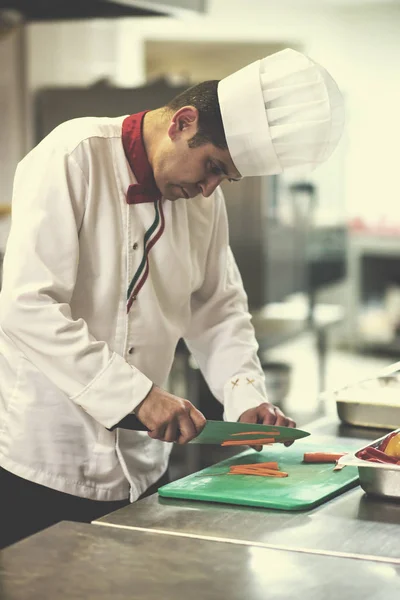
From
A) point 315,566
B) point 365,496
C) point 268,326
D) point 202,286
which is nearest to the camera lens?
point 315,566

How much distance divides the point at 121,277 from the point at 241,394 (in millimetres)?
372

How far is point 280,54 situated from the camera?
1863mm

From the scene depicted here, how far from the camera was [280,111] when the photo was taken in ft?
6.07

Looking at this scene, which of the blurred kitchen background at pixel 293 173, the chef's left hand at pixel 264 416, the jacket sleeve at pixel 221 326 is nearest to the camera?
the chef's left hand at pixel 264 416

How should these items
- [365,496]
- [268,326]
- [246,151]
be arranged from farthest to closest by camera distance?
[268,326] → [246,151] → [365,496]

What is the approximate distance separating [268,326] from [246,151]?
9.22 ft

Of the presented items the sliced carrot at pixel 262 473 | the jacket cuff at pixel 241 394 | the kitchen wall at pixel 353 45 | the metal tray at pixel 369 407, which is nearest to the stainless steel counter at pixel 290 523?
the sliced carrot at pixel 262 473

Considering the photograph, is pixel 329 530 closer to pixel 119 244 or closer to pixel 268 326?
pixel 119 244

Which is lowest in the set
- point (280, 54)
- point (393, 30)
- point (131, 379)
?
point (131, 379)

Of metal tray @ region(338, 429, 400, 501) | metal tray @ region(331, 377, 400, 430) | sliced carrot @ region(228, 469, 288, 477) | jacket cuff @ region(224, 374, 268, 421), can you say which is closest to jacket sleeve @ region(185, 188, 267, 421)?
jacket cuff @ region(224, 374, 268, 421)

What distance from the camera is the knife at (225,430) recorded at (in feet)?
5.82

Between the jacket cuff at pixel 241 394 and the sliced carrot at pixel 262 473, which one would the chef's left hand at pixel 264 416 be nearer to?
the jacket cuff at pixel 241 394

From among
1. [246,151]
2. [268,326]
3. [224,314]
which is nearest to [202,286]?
[224,314]

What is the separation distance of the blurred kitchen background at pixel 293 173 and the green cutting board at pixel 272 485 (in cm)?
Result: 61
